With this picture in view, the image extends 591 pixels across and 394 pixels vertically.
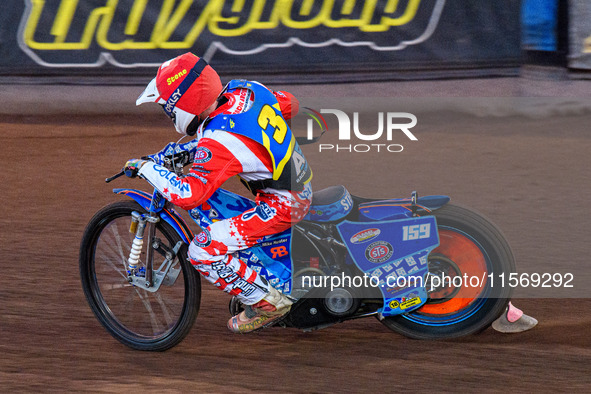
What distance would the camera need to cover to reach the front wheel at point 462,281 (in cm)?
424

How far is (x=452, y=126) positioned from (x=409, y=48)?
126cm

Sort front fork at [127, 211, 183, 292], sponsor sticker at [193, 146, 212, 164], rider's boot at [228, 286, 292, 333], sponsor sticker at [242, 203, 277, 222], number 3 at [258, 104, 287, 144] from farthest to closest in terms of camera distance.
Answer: front fork at [127, 211, 183, 292], rider's boot at [228, 286, 292, 333], sponsor sticker at [242, 203, 277, 222], number 3 at [258, 104, 287, 144], sponsor sticker at [193, 146, 212, 164]

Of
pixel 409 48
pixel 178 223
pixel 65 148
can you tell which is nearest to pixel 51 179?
pixel 65 148

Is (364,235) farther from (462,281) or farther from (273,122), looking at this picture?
(273,122)

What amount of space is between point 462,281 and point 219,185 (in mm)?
1565

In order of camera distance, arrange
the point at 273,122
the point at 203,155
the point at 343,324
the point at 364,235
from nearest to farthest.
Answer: the point at 203,155 < the point at 273,122 < the point at 364,235 < the point at 343,324

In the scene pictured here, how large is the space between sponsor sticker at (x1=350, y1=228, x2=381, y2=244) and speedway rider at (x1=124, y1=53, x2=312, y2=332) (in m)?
0.33

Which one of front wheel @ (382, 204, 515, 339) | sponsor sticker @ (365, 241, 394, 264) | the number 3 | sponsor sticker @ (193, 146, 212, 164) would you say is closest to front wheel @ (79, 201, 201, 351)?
sponsor sticker @ (193, 146, 212, 164)

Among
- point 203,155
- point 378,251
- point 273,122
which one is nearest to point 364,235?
point 378,251

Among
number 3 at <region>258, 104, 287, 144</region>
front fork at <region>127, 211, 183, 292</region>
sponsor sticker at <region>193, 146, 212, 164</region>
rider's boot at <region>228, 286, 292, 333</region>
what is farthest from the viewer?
front fork at <region>127, 211, 183, 292</region>

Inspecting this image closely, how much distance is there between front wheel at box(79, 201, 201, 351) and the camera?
437 cm

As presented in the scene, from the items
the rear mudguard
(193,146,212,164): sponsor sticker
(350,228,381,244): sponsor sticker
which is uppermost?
(193,146,212,164): sponsor sticker

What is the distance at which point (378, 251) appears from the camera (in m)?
4.27

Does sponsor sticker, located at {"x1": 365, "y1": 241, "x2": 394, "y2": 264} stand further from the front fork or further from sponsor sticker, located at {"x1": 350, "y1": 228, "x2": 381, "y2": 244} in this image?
the front fork
